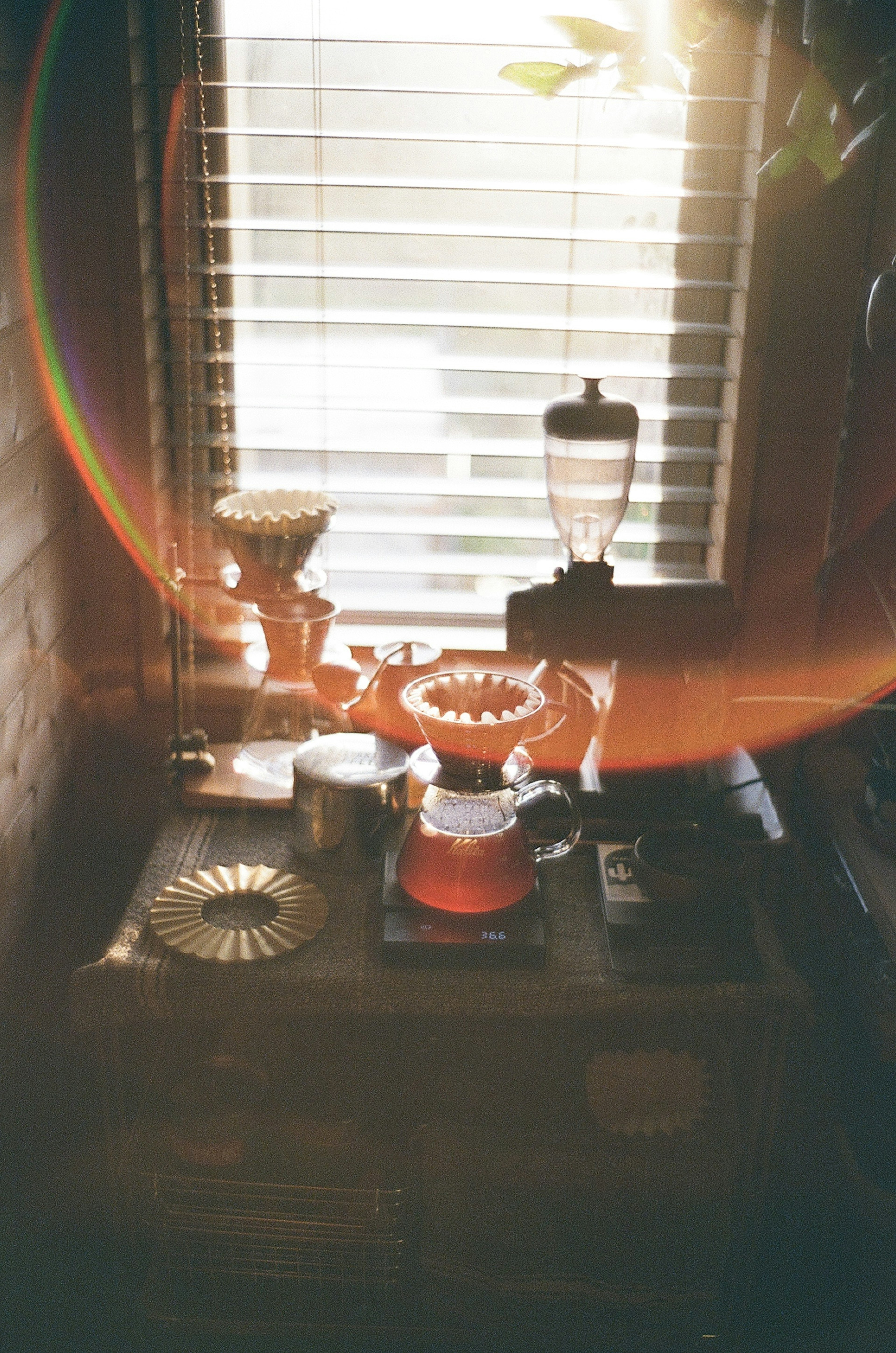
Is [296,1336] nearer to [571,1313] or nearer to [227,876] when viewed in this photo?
[571,1313]

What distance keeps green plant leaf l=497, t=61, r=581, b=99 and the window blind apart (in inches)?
12.0

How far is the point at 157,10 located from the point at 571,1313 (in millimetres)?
1879

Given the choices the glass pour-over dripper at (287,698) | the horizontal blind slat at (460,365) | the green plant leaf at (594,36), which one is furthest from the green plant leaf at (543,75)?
the glass pour-over dripper at (287,698)

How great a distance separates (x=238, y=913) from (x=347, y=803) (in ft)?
0.64

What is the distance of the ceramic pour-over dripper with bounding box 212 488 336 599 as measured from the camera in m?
1.56

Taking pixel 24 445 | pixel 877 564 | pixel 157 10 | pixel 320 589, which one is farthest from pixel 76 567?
pixel 877 564

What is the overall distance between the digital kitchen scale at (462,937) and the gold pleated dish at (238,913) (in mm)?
113

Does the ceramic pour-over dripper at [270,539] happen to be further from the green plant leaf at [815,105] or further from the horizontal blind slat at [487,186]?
the green plant leaf at [815,105]

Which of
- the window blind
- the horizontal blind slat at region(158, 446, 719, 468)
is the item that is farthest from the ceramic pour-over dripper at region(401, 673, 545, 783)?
the horizontal blind slat at region(158, 446, 719, 468)

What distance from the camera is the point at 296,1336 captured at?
159 centimetres

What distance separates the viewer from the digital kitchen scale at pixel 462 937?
142 centimetres

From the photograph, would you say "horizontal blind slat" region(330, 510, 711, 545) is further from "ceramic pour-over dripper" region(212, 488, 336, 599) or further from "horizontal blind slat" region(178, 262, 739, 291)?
"horizontal blind slat" region(178, 262, 739, 291)

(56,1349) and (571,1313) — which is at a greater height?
(571,1313)

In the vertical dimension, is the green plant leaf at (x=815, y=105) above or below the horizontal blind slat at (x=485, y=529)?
above
